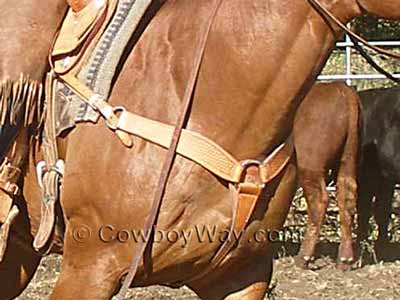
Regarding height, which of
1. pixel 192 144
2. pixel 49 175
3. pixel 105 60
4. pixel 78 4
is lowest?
pixel 49 175

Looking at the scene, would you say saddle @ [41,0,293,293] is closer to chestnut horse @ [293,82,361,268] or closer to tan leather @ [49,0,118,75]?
tan leather @ [49,0,118,75]

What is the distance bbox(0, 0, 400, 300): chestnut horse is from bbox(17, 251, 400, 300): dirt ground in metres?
2.97

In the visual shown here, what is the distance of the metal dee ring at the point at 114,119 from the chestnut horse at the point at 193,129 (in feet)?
0.10

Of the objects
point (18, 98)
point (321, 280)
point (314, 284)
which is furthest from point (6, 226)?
point (321, 280)

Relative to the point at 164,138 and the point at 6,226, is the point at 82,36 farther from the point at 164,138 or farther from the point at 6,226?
the point at 6,226

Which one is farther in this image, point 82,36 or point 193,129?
point 82,36

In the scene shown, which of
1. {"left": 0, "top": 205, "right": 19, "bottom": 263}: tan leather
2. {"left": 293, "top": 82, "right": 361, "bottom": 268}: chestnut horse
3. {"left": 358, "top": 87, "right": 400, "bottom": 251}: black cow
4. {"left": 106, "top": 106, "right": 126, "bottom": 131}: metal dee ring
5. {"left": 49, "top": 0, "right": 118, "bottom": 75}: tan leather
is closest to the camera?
{"left": 106, "top": 106, "right": 126, "bottom": 131}: metal dee ring

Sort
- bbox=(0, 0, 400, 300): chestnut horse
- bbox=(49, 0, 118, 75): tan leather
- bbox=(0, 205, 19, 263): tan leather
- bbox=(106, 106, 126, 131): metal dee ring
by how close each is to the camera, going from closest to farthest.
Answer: bbox=(0, 0, 400, 300): chestnut horse → bbox=(106, 106, 126, 131): metal dee ring → bbox=(49, 0, 118, 75): tan leather → bbox=(0, 205, 19, 263): tan leather

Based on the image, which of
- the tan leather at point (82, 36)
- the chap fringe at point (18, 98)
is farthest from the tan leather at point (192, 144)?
the chap fringe at point (18, 98)

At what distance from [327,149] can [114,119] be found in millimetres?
5103

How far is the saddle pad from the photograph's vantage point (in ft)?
10.2

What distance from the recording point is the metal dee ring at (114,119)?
305 centimetres

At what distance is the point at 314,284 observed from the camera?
7.23 metres

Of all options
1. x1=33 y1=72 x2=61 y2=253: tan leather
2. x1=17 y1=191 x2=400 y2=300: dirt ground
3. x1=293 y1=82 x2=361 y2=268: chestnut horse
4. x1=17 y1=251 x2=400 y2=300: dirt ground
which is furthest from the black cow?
x1=33 y1=72 x2=61 y2=253: tan leather
